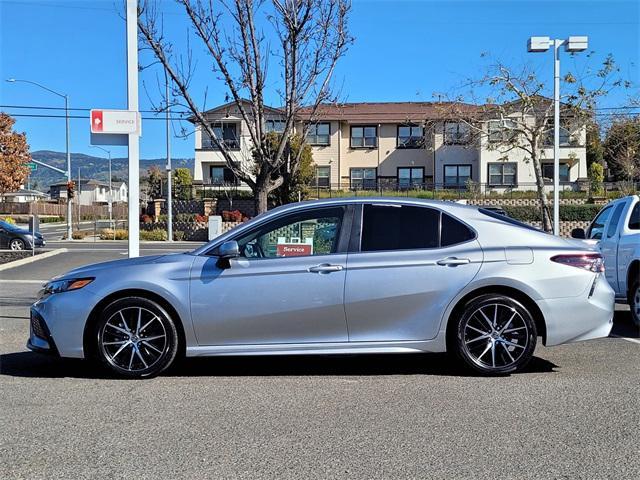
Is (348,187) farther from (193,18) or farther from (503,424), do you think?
(503,424)

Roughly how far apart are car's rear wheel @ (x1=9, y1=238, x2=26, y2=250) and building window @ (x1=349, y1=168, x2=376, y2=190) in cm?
2624

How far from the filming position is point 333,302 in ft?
18.9

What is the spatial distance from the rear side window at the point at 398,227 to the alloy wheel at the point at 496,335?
79cm

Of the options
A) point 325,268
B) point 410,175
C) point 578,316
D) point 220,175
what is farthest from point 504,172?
point 325,268

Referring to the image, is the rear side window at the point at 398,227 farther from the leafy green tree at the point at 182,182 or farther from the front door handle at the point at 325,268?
the leafy green tree at the point at 182,182

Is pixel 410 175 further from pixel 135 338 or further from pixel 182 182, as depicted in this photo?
pixel 135 338

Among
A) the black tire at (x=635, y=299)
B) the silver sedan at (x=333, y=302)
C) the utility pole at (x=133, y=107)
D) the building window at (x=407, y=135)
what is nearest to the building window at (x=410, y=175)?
the building window at (x=407, y=135)

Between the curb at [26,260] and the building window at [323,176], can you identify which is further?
the building window at [323,176]

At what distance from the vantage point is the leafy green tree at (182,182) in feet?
142

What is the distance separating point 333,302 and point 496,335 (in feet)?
4.99

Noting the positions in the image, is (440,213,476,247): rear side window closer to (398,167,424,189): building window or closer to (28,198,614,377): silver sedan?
(28,198,614,377): silver sedan

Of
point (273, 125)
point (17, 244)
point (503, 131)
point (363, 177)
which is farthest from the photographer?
point (363, 177)

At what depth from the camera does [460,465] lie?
3914 mm

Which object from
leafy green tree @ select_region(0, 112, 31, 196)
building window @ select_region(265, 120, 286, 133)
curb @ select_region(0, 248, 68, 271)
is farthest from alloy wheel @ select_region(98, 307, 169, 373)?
leafy green tree @ select_region(0, 112, 31, 196)
